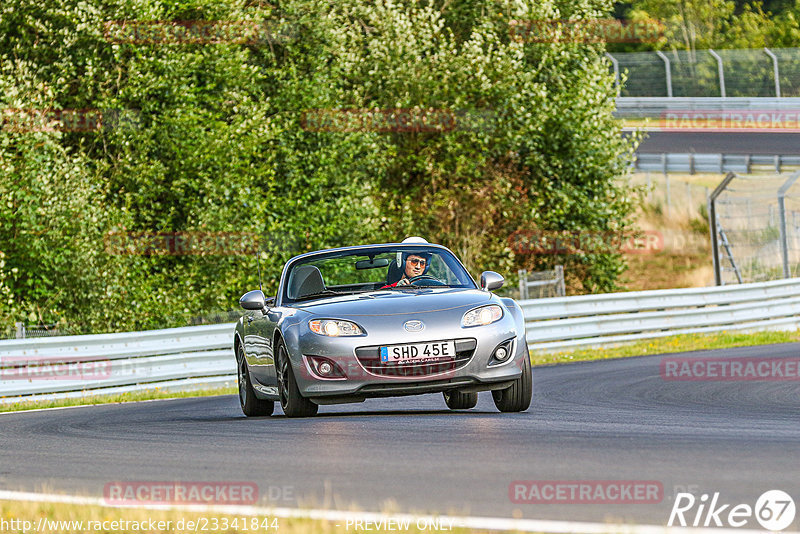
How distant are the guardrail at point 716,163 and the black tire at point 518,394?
138 ft

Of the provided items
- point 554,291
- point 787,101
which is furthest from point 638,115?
point 554,291

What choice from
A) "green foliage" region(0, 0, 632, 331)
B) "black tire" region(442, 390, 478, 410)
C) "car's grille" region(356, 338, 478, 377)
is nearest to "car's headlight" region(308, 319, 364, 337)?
"car's grille" region(356, 338, 478, 377)

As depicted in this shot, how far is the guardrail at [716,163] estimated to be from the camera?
50147 millimetres

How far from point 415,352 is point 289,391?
113cm

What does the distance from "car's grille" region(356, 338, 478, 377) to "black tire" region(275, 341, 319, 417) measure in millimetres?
646

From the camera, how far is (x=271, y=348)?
33.1 ft

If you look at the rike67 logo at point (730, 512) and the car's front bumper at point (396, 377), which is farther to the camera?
the car's front bumper at point (396, 377)

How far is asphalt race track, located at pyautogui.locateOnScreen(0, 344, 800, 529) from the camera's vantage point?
5.71m

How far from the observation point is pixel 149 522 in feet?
17.0
